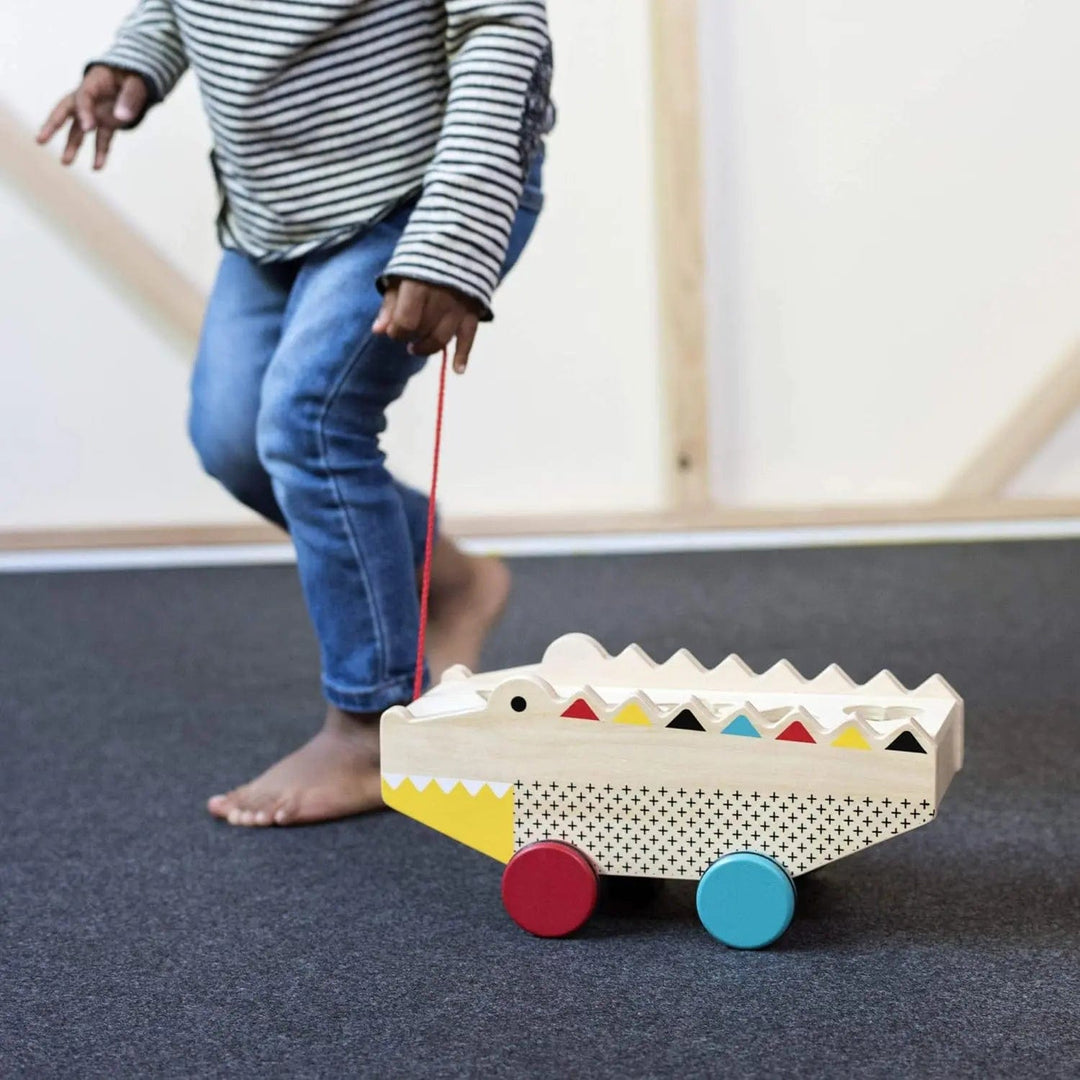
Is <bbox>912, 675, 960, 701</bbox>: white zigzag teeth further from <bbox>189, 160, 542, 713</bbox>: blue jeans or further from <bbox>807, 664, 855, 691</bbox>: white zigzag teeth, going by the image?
<bbox>189, 160, 542, 713</bbox>: blue jeans

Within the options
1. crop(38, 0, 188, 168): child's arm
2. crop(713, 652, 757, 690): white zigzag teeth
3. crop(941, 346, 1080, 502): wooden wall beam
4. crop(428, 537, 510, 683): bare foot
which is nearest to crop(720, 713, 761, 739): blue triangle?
crop(713, 652, 757, 690): white zigzag teeth

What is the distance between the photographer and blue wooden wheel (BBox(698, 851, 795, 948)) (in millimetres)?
906

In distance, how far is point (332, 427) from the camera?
45.8 inches

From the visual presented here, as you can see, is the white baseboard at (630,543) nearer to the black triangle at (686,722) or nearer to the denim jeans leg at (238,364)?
the denim jeans leg at (238,364)

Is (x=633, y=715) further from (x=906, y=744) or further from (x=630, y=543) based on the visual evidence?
(x=630, y=543)

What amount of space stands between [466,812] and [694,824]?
0.50ft

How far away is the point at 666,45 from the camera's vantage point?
2.45 meters

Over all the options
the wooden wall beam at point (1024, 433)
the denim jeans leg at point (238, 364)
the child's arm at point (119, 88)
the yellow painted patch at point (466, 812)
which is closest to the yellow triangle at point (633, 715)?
the yellow painted patch at point (466, 812)

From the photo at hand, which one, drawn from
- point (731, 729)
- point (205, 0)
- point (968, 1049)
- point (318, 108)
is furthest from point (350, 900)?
point (205, 0)

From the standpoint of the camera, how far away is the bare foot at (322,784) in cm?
121

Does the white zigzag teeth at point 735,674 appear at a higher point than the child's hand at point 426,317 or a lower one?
lower

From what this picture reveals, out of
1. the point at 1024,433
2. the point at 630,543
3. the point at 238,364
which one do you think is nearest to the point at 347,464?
the point at 238,364

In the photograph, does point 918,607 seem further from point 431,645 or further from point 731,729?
point 731,729

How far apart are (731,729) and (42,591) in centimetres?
179
